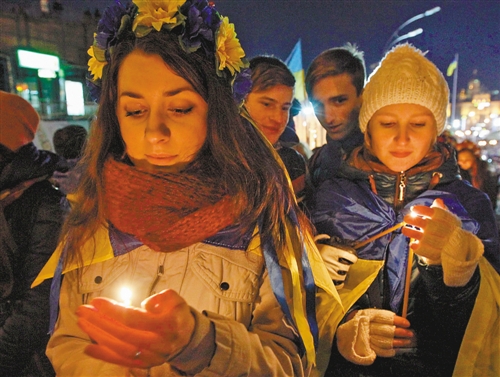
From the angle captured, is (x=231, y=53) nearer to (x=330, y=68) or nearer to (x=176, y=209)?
(x=176, y=209)

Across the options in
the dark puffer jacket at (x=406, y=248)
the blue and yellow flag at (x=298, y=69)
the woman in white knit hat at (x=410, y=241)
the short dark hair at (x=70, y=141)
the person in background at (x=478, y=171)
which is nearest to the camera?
the woman in white knit hat at (x=410, y=241)

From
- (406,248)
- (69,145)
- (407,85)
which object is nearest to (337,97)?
(407,85)

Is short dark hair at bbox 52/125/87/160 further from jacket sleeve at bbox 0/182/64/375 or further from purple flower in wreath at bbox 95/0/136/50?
purple flower in wreath at bbox 95/0/136/50

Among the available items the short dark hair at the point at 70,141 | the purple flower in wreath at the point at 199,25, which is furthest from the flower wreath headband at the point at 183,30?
the short dark hair at the point at 70,141

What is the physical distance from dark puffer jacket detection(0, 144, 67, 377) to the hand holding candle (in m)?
1.49

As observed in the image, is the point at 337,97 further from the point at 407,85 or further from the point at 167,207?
the point at 167,207

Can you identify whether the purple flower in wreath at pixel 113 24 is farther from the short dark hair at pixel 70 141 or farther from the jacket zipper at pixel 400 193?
the short dark hair at pixel 70 141

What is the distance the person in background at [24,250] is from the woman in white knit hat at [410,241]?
64.6 inches

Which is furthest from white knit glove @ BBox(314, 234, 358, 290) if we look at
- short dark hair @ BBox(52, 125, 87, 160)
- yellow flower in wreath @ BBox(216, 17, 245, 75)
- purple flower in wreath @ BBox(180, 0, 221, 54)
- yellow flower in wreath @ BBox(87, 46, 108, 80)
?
short dark hair @ BBox(52, 125, 87, 160)

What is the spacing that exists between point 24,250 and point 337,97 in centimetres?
253

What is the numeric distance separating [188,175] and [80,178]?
0.66 meters

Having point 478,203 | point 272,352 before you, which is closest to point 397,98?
point 478,203

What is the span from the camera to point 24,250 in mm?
2330

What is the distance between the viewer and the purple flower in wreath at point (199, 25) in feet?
5.10
